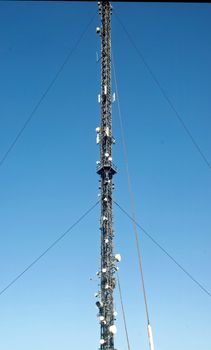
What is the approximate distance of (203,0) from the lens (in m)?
3.81

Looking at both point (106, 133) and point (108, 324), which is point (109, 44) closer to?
point (106, 133)

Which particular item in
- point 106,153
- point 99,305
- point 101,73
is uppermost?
point 101,73

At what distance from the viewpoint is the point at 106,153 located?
934 inches

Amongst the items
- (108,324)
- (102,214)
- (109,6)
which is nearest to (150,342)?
(108,324)

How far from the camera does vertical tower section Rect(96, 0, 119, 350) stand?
20625 millimetres

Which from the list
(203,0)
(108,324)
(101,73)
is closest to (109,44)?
(101,73)

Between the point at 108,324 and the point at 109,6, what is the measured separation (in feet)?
67.6

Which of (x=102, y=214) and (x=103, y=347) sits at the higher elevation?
(x=102, y=214)

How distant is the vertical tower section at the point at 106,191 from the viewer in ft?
67.7

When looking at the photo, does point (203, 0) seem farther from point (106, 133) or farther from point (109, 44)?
point (109, 44)

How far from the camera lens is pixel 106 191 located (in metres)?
23.0

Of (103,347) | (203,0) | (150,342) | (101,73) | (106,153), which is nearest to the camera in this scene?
(203,0)

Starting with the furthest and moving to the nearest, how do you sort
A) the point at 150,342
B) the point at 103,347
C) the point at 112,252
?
1. the point at 112,252
2. the point at 103,347
3. the point at 150,342

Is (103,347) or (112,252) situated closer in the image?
(103,347)
